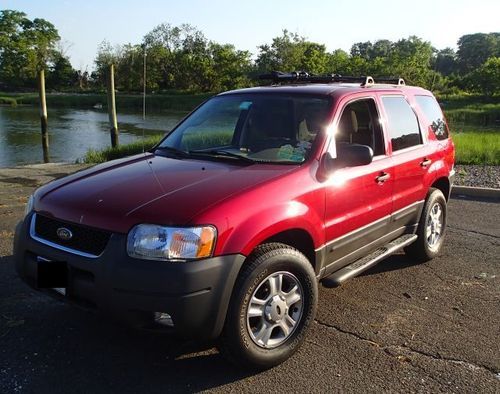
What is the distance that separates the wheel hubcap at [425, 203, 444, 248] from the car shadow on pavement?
2.93 meters

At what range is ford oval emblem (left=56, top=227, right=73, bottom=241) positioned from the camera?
10.2ft

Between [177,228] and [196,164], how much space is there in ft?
3.36

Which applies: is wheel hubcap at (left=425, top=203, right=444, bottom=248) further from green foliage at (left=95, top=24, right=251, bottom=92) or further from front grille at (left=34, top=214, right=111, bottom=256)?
green foliage at (left=95, top=24, right=251, bottom=92)

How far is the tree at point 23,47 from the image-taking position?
86000 mm

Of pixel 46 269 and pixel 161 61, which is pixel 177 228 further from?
pixel 161 61

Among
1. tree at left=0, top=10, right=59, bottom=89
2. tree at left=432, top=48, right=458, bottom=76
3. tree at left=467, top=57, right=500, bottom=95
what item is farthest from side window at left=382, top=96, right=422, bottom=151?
tree at left=432, top=48, right=458, bottom=76

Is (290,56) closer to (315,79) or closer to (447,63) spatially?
(315,79)

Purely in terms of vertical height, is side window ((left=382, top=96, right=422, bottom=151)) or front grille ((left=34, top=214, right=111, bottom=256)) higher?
side window ((left=382, top=96, right=422, bottom=151))

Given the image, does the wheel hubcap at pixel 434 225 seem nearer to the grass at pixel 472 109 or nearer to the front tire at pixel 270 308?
the front tire at pixel 270 308

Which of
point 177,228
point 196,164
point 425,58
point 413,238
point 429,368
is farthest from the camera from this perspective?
point 425,58

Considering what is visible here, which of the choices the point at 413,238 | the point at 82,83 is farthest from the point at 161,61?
the point at 413,238

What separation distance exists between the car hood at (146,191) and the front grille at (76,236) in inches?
1.7

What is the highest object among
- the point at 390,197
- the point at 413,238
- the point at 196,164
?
the point at 196,164

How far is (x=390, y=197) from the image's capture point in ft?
14.7
